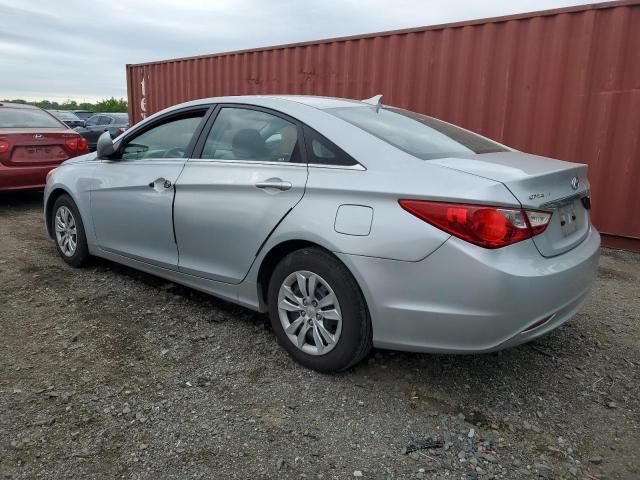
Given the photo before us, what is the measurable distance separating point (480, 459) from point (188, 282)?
2084 millimetres

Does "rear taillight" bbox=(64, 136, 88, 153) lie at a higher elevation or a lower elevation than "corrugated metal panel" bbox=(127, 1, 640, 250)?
lower

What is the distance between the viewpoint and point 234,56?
8805mm

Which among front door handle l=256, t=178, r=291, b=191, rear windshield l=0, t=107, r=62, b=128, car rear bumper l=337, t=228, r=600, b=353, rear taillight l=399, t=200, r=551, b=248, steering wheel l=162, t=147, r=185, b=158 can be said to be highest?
rear windshield l=0, t=107, r=62, b=128

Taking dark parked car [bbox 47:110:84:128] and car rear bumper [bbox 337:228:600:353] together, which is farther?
dark parked car [bbox 47:110:84:128]

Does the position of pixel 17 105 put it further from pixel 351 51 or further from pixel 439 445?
pixel 439 445

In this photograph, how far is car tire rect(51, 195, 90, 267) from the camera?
4395 millimetres

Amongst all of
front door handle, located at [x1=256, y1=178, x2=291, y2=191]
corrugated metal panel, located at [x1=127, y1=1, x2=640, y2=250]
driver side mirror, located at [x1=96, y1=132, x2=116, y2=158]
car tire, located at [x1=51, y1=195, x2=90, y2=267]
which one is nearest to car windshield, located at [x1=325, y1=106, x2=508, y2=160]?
front door handle, located at [x1=256, y1=178, x2=291, y2=191]

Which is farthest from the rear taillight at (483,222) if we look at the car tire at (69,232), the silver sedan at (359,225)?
the car tire at (69,232)

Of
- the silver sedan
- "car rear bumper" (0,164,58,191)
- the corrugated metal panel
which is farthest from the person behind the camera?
"car rear bumper" (0,164,58,191)

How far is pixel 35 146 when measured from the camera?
23.3ft

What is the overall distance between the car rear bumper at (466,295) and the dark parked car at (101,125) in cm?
1493

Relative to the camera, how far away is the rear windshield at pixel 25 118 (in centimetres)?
728

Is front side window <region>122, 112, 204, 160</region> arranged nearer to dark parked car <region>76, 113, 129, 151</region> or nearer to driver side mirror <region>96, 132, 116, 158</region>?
driver side mirror <region>96, 132, 116, 158</region>

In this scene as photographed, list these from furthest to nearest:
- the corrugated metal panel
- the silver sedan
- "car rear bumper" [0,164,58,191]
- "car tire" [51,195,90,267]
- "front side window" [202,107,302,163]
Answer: "car rear bumper" [0,164,58,191]
the corrugated metal panel
"car tire" [51,195,90,267]
"front side window" [202,107,302,163]
the silver sedan
